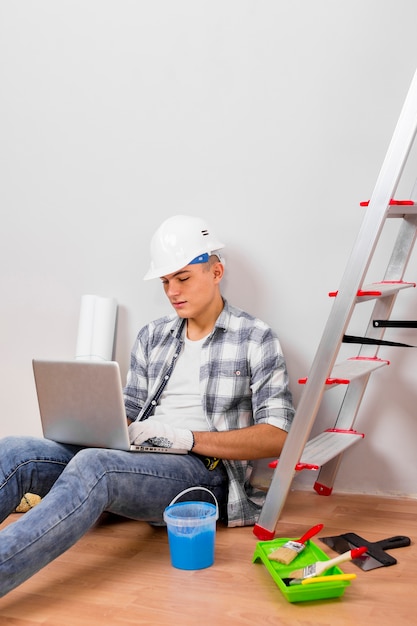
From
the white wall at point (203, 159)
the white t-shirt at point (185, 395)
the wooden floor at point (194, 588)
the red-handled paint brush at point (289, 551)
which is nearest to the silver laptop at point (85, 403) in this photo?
the white t-shirt at point (185, 395)

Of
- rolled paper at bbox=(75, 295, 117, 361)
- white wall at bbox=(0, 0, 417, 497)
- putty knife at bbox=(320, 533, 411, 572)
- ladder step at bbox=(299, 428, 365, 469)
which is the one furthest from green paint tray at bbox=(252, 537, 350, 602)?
rolled paper at bbox=(75, 295, 117, 361)

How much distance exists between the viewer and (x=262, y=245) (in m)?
2.79

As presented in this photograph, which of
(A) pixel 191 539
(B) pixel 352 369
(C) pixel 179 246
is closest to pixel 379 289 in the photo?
(B) pixel 352 369

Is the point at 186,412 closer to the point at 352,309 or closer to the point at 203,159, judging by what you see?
the point at 352,309

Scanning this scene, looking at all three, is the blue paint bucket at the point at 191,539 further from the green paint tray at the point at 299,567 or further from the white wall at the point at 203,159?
the white wall at the point at 203,159

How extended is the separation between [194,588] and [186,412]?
0.71 m

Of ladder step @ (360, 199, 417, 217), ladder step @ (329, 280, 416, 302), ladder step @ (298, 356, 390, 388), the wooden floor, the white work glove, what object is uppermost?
ladder step @ (360, 199, 417, 217)

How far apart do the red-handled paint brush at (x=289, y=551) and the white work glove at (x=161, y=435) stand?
17.7 inches

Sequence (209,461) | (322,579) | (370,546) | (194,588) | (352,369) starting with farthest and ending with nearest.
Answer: (209,461) < (352,369) < (370,546) < (194,588) < (322,579)

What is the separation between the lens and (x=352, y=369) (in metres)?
2.34

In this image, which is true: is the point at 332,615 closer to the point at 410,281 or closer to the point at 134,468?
the point at 134,468

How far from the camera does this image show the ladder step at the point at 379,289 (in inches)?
85.1

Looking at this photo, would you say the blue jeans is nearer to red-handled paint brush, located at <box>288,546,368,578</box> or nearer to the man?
the man

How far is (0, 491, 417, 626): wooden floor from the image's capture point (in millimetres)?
1817
